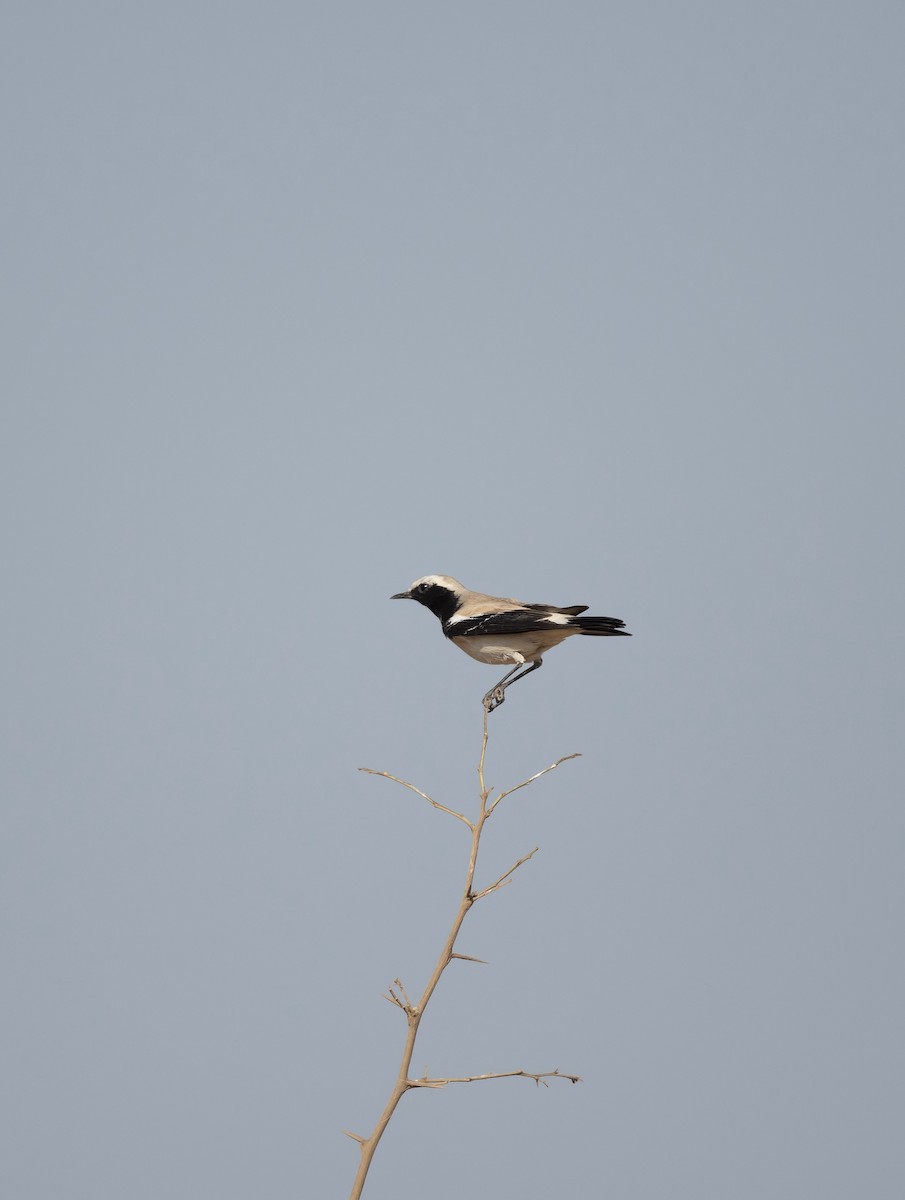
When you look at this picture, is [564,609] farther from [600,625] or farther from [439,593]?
[439,593]

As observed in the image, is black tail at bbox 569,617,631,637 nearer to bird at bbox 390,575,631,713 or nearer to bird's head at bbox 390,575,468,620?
bird at bbox 390,575,631,713

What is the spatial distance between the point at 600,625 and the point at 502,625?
20.6 inches

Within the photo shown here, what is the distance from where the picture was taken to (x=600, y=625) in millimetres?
6332

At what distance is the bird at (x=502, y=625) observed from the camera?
636 cm

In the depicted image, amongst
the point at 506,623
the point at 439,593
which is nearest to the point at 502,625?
the point at 506,623

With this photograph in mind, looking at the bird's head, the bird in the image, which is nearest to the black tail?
the bird

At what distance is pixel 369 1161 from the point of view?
389cm

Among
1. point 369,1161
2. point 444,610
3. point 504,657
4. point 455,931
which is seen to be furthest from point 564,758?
point 444,610

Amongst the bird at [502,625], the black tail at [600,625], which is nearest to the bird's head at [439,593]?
the bird at [502,625]

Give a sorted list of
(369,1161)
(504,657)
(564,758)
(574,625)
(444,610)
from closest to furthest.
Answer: (369,1161) < (564,758) < (574,625) < (504,657) < (444,610)

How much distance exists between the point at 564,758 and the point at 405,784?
0.58 meters

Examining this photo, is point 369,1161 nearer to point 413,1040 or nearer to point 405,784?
point 413,1040

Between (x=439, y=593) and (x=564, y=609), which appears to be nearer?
(x=564, y=609)

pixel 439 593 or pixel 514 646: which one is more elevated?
pixel 439 593
